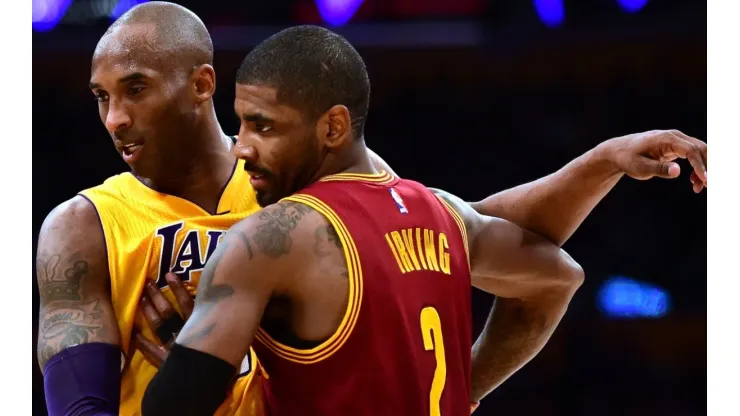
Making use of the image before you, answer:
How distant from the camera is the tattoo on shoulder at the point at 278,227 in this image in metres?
2.27

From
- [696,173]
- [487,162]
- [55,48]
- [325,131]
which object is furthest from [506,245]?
[55,48]

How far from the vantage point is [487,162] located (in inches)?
302

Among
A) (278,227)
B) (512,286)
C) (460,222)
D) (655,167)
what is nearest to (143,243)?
(278,227)

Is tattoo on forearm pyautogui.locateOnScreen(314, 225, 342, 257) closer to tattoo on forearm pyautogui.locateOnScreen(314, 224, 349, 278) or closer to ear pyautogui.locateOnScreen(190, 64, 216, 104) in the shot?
tattoo on forearm pyautogui.locateOnScreen(314, 224, 349, 278)

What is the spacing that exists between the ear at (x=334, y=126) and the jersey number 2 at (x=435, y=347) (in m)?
0.44

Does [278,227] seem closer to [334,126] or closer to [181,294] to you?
[334,126]

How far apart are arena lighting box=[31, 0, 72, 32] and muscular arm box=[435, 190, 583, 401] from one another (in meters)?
5.16

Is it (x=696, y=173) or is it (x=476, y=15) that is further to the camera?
(x=476, y=15)

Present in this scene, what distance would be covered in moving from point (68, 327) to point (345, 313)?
0.75 meters

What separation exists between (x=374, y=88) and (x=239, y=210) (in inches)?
202

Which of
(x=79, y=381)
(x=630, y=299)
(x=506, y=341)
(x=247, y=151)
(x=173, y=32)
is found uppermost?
(x=173, y=32)

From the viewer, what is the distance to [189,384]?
2193 mm

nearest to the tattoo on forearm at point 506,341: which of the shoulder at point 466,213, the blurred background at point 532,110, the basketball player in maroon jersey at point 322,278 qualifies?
the shoulder at point 466,213
